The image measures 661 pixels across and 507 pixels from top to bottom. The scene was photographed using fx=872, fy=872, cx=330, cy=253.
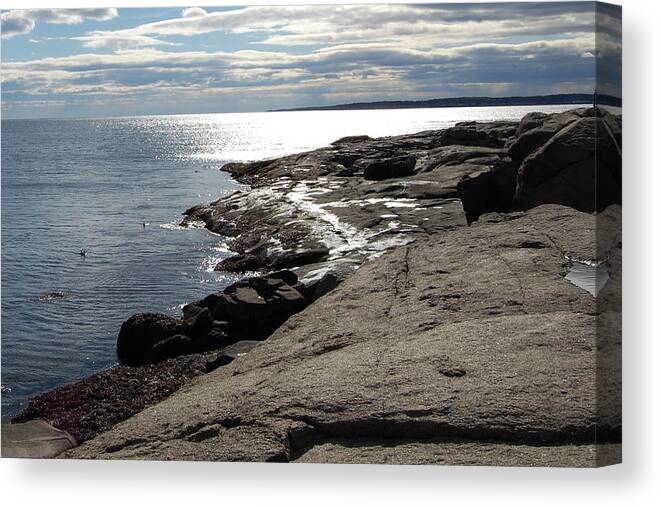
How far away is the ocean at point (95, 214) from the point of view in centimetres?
834

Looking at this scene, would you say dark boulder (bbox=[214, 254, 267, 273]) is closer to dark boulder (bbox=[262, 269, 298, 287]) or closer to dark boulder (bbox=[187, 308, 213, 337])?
dark boulder (bbox=[262, 269, 298, 287])

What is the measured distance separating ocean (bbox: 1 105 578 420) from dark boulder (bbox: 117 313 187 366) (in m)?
0.08

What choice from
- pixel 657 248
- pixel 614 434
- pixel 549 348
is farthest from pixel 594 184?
pixel 614 434

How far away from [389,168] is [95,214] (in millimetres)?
4061

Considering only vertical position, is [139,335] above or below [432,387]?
above

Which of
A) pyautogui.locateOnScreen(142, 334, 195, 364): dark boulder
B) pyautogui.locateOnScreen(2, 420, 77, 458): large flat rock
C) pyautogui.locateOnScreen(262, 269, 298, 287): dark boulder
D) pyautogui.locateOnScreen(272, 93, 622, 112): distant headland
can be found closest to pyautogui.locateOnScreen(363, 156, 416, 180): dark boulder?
pyautogui.locateOnScreen(262, 269, 298, 287): dark boulder

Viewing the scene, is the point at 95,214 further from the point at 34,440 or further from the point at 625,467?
the point at 625,467

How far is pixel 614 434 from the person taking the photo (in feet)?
23.4

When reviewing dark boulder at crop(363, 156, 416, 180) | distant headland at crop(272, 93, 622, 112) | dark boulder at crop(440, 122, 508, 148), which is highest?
distant headland at crop(272, 93, 622, 112)

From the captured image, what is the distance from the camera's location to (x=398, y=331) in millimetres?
7855

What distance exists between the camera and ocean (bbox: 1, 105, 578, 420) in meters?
8.34

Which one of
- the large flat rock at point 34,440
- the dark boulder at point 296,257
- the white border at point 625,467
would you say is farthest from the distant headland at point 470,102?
the large flat rock at point 34,440

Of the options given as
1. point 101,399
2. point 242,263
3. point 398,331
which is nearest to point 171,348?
point 101,399

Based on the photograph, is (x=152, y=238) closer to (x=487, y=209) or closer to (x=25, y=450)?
(x=25, y=450)
